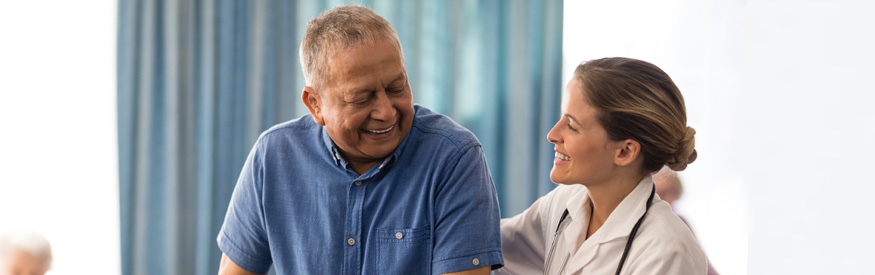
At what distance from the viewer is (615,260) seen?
1.61 metres

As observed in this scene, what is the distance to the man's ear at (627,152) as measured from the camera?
162 cm

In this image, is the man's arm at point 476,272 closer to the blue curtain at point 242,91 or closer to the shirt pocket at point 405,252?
the shirt pocket at point 405,252

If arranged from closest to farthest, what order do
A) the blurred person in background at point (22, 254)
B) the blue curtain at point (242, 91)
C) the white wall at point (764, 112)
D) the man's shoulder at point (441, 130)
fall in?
the man's shoulder at point (441, 130), the blurred person in background at point (22, 254), the white wall at point (764, 112), the blue curtain at point (242, 91)

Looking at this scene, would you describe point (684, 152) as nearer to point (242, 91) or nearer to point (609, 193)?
point (609, 193)

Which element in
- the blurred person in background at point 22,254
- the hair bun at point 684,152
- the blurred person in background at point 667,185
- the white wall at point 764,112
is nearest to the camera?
the hair bun at point 684,152

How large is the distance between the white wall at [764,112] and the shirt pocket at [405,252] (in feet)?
7.24

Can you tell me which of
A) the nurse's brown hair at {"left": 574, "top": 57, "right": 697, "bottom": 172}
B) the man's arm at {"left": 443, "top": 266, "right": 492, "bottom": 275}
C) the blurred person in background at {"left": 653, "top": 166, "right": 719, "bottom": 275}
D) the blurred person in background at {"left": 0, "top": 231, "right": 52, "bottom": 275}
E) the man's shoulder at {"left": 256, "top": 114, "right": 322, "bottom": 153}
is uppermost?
the nurse's brown hair at {"left": 574, "top": 57, "right": 697, "bottom": 172}

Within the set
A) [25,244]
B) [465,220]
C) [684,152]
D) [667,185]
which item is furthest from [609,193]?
[25,244]

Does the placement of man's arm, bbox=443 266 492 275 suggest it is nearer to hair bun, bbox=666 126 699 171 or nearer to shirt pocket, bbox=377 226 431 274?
shirt pocket, bbox=377 226 431 274

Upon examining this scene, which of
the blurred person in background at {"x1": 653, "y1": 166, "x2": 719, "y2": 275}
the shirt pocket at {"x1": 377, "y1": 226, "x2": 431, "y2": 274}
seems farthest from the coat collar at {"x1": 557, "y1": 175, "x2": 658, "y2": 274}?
the blurred person in background at {"x1": 653, "y1": 166, "x2": 719, "y2": 275}

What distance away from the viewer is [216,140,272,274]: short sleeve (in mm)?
1621

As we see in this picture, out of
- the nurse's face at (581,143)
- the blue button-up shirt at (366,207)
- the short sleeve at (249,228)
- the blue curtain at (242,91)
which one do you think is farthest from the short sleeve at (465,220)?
the blue curtain at (242,91)

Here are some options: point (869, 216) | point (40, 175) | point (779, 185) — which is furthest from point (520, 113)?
point (40, 175)

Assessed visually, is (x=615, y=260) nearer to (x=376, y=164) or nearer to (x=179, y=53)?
(x=376, y=164)
